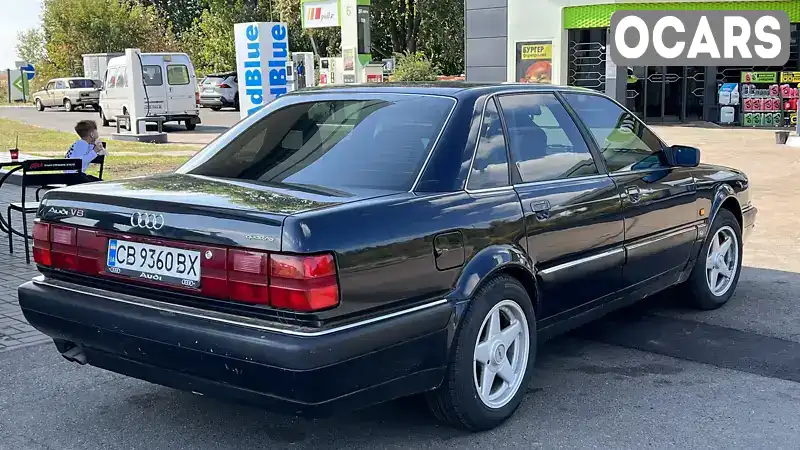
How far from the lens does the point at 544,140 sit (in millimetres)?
4863

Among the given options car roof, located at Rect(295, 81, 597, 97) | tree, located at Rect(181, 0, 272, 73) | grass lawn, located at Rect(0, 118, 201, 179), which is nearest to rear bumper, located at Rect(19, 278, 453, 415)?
car roof, located at Rect(295, 81, 597, 97)

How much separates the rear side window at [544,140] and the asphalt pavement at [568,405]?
3.73 ft

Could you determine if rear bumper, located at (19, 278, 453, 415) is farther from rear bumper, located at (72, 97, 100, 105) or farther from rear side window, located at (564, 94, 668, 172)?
rear bumper, located at (72, 97, 100, 105)

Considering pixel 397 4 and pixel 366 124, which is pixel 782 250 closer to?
pixel 366 124

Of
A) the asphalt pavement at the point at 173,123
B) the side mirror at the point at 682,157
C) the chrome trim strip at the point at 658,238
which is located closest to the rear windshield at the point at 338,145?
the chrome trim strip at the point at 658,238

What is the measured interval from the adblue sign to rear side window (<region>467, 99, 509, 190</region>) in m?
12.6

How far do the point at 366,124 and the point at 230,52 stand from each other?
155 ft

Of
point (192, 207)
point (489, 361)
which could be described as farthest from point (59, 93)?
point (489, 361)

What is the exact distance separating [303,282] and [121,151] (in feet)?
54.5

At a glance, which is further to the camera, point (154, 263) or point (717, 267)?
point (717, 267)

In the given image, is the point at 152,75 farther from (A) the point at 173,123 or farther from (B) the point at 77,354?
(B) the point at 77,354

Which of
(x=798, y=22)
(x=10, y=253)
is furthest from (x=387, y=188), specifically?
(x=798, y=22)

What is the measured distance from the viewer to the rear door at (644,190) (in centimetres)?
525

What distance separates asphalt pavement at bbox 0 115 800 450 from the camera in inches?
163
